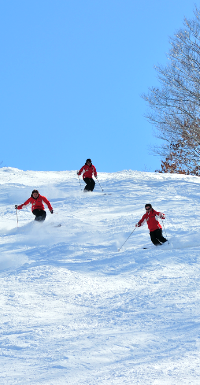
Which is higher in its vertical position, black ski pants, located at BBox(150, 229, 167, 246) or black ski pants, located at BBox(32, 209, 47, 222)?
black ski pants, located at BBox(32, 209, 47, 222)

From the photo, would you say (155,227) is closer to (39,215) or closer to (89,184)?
(39,215)

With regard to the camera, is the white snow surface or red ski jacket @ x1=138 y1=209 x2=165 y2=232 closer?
the white snow surface

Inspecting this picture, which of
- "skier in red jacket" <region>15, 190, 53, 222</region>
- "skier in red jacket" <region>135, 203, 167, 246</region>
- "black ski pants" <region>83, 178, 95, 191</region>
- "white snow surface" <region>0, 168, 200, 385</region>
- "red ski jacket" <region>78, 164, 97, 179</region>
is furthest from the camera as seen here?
"black ski pants" <region>83, 178, 95, 191</region>

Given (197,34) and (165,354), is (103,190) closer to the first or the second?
(197,34)

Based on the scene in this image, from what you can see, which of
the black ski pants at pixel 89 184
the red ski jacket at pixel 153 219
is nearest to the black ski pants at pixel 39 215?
the red ski jacket at pixel 153 219

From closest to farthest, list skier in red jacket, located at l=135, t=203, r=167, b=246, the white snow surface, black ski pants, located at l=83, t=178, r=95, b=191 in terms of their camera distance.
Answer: the white snow surface < skier in red jacket, located at l=135, t=203, r=167, b=246 < black ski pants, located at l=83, t=178, r=95, b=191

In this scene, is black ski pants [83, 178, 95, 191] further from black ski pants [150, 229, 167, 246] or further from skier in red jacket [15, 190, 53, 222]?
black ski pants [150, 229, 167, 246]

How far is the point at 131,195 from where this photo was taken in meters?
14.7

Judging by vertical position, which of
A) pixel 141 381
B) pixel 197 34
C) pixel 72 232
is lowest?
pixel 141 381

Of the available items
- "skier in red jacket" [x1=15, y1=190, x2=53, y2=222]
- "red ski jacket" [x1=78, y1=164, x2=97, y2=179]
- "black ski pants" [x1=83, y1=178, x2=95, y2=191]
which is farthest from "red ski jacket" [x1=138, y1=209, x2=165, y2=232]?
"black ski pants" [x1=83, y1=178, x2=95, y2=191]

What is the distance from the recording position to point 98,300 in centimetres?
542

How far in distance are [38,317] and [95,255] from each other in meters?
3.08

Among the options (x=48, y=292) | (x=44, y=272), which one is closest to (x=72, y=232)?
(x=44, y=272)

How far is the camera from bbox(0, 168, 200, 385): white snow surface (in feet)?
11.5
